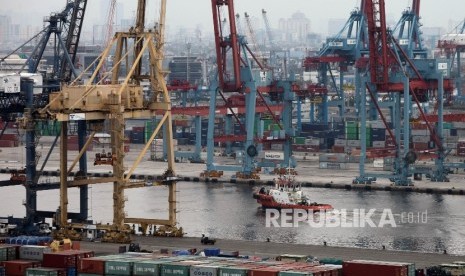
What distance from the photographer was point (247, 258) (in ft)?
153

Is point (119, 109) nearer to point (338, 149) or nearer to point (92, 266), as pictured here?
point (92, 266)

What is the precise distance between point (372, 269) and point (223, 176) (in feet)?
155

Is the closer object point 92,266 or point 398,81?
point 92,266

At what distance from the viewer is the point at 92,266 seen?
141 feet

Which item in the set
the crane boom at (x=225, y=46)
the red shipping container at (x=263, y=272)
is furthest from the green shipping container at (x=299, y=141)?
the red shipping container at (x=263, y=272)

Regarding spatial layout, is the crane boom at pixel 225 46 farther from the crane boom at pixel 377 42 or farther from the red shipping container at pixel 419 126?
the red shipping container at pixel 419 126

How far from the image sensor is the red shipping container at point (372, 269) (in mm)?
41406

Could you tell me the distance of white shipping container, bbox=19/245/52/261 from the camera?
4597cm

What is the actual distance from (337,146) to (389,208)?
109 feet

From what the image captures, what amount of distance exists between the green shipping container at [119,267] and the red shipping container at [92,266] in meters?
0.15

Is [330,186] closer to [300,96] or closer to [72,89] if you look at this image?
[300,96]

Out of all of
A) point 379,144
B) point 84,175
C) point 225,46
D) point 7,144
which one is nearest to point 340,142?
point 379,144

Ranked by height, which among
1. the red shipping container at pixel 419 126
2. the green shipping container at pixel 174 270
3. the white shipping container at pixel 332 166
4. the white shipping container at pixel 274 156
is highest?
the red shipping container at pixel 419 126

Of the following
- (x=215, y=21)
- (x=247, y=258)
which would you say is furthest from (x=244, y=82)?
(x=247, y=258)
